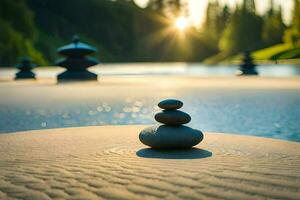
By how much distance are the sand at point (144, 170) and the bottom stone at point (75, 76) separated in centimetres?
2865

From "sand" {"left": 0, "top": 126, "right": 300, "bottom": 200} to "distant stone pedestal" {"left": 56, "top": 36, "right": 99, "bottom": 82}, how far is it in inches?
1062

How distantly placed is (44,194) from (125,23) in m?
181

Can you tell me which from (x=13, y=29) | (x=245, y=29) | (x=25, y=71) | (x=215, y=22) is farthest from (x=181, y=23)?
(x=25, y=71)

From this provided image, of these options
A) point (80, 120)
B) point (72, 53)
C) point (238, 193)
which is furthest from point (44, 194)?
point (72, 53)

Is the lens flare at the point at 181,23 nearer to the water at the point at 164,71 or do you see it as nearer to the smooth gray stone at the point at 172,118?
the water at the point at 164,71

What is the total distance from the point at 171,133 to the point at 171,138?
13cm

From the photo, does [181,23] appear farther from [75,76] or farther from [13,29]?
[75,76]

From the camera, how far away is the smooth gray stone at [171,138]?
29.7 ft

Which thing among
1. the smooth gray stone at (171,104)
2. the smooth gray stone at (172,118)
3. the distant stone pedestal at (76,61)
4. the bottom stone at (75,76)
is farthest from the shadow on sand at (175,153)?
the bottom stone at (75,76)

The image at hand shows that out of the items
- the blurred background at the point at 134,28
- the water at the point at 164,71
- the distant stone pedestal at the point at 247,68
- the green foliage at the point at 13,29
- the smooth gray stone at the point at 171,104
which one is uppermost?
the blurred background at the point at 134,28

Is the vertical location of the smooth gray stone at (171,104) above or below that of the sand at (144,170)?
above

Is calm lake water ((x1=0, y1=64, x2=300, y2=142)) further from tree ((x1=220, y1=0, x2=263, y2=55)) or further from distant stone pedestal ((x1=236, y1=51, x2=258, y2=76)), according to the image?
tree ((x1=220, y1=0, x2=263, y2=55))

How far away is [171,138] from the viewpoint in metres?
9.05

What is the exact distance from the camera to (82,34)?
178 meters
